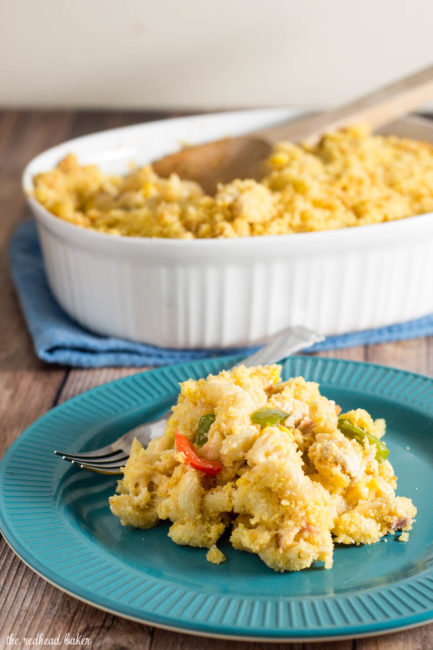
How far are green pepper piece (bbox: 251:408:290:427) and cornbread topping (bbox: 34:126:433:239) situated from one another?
661mm

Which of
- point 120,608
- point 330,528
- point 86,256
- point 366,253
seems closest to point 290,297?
point 366,253

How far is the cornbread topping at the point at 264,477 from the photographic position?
3.86 ft

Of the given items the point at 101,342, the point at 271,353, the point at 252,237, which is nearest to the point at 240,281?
the point at 252,237

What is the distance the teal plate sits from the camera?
1.05 meters

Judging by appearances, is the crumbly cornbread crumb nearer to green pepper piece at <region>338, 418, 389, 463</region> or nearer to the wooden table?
the wooden table

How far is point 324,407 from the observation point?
1334 millimetres

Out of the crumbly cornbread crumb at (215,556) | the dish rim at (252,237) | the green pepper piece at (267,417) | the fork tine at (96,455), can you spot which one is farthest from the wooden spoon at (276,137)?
the crumbly cornbread crumb at (215,556)

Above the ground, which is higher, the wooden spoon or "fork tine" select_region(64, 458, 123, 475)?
the wooden spoon

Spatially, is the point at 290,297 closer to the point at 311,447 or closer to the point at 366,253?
the point at 366,253

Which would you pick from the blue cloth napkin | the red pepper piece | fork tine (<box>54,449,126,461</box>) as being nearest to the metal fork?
fork tine (<box>54,449,126,461</box>)

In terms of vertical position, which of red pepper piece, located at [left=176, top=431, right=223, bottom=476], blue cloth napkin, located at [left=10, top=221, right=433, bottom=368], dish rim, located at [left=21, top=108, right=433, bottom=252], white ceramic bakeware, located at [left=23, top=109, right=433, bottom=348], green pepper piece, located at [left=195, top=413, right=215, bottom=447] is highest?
green pepper piece, located at [left=195, top=413, right=215, bottom=447]

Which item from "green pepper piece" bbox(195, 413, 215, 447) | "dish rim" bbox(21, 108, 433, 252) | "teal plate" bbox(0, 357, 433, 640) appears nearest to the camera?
"teal plate" bbox(0, 357, 433, 640)

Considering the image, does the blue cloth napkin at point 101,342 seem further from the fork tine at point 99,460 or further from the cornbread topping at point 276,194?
the fork tine at point 99,460

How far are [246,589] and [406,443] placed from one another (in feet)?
1.63
